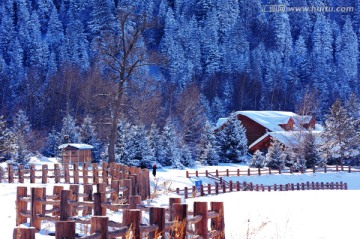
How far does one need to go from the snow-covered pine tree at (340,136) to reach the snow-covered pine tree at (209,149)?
11106mm

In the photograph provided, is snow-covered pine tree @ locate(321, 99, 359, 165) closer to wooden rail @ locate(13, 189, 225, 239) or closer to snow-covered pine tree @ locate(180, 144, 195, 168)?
snow-covered pine tree @ locate(180, 144, 195, 168)

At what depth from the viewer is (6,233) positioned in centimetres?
901

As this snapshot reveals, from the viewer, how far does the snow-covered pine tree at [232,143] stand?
168 feet

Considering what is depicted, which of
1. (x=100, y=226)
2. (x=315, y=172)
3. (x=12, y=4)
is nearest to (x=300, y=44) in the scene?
(x=12, y=4)

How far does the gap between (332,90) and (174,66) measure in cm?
3447

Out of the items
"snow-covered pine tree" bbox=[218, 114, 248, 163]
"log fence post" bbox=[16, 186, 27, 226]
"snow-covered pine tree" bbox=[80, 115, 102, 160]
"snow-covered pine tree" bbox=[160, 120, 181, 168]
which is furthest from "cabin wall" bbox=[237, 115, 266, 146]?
"log fence post" bbox=[16, 186, 27, 226]

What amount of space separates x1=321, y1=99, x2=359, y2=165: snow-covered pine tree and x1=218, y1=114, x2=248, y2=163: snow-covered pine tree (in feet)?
27.8

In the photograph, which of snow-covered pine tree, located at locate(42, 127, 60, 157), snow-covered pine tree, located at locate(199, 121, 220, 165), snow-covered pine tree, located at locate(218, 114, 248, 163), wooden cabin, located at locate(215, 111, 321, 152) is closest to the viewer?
snow-covered pine tree, located at locate(199, 121, 220, 165)

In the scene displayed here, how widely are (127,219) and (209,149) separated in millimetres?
43760

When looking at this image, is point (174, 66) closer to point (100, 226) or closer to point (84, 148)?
point (84, 148)

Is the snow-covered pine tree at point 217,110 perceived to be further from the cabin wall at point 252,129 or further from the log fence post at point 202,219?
the log fence post at point 202,219

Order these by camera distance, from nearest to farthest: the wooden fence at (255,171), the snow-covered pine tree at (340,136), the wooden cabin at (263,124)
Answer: the wooden fence at (255,171), the snow-covered pine tree at (340,136), the wooden cabin at (263,124)

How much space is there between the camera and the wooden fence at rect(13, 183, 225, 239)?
16.8ft

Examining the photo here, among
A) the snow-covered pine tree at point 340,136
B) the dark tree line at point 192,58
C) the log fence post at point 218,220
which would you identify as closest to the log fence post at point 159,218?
the log fence post at point 218,220
